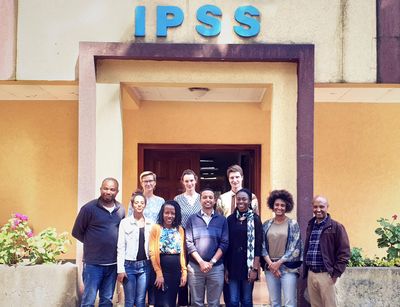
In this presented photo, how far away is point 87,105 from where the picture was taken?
24.7 ft

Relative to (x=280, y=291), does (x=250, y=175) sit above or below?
above

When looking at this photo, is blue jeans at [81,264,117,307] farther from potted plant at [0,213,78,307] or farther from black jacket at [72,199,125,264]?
potted plant at [0,213,78,307]

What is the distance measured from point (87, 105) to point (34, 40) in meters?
1.06

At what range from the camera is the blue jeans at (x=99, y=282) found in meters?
6.46

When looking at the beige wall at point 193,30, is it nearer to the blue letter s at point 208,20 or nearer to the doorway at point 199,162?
the blue letter s at point 208,20

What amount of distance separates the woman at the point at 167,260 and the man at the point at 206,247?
136mm

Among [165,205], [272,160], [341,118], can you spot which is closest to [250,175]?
[341,118]

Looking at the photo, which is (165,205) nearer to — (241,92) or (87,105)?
(87,105)

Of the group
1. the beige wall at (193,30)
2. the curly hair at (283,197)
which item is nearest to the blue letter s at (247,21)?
the beige wall at (193,30)

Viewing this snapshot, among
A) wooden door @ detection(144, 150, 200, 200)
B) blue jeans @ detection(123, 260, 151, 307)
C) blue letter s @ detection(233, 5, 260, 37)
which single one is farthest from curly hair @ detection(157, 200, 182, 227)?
wooden door @ detection(144, 150, 200, 200)

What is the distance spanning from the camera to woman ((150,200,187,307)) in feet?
20.7

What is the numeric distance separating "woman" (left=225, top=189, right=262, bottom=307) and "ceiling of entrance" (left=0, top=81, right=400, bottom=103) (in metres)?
2.09

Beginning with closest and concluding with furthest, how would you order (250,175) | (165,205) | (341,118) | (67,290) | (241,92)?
1. (165,205)
2. (67,290)
3. (241,92)
4. (341,118)
5. (250,175)

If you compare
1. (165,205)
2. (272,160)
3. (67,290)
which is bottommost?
(67,290)
